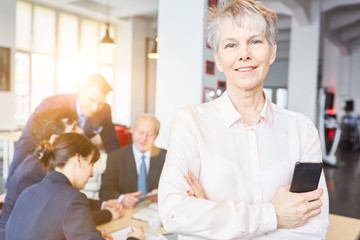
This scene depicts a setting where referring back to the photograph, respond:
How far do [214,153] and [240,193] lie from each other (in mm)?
150

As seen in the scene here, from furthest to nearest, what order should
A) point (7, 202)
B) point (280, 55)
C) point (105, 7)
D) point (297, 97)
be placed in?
point (280, 55) < point (105, 7) < point (297, 97) < point (7, 202)

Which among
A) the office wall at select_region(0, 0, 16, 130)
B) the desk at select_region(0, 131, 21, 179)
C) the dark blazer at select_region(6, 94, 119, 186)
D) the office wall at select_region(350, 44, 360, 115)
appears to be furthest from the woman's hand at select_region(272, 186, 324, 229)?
the office wall at select_region(350, 44, 360, 115)

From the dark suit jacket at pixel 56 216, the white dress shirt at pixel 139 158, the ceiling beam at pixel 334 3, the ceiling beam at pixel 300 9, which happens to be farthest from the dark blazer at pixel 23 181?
the ceiling beam at pixel 334 3

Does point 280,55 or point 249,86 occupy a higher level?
point 280,55

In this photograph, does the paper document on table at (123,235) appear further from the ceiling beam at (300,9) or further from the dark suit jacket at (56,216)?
the ceiling beam at (300,9)

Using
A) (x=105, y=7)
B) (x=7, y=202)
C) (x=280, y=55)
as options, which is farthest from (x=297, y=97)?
(x=280, y=55)

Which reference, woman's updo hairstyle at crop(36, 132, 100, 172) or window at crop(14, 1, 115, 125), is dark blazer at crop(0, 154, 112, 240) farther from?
window at crop(14, 1, 115, 125)

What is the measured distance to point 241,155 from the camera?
3.50 ft

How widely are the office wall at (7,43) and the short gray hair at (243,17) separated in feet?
16.3

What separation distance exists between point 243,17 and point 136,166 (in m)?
2.02

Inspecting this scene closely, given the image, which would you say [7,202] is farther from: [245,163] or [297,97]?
[297,97]

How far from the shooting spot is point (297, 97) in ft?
25.4

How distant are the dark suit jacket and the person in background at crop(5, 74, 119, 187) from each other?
0.83m

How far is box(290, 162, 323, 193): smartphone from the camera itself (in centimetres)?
94
